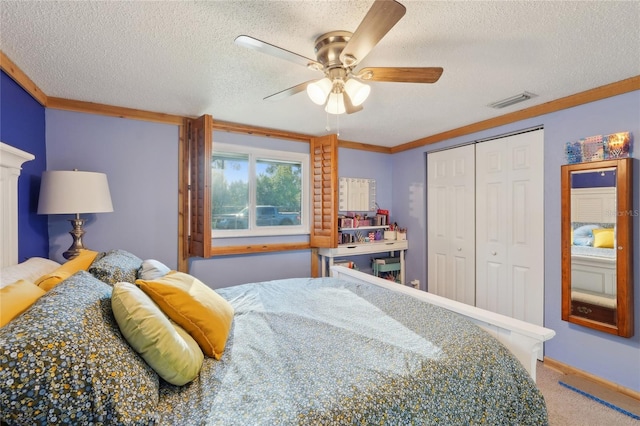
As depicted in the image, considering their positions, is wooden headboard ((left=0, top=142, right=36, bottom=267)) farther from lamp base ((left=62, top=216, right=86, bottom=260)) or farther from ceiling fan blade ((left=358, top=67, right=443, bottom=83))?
ceiling fan blade ((left=358, top=67, right=443, bottom=83))

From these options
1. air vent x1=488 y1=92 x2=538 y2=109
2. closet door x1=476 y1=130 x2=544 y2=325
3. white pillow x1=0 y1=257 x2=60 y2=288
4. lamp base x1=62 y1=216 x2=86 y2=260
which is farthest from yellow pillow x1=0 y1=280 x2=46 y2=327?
closet door x1=476 y1=130 x2=544 y2=325

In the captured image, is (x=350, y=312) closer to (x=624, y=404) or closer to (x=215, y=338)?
(x=215, y=338)

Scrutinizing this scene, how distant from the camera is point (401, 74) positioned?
1630 millimetres

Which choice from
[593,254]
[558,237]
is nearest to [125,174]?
[558,237]

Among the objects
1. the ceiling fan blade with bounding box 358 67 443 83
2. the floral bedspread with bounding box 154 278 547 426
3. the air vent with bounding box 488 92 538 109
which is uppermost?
the air vent with bounding box 488 92 538 109

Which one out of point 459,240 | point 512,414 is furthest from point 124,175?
point 459,240

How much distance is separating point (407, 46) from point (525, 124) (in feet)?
6.14

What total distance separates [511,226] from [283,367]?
282 cm

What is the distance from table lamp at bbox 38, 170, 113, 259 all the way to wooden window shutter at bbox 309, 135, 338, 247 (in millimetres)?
2209

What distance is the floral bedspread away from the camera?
0.95 meters

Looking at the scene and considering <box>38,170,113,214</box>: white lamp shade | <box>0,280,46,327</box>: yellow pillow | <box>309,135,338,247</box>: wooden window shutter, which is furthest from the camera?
<box>309,135,338,247</box>: wooden window shutter

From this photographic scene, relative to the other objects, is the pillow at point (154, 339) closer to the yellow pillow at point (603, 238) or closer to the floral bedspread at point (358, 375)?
the floral bedspread at point (358, 375)

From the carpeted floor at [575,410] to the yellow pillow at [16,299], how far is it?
2814mm

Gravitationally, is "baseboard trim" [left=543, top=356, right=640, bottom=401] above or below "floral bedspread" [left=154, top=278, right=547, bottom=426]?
below
